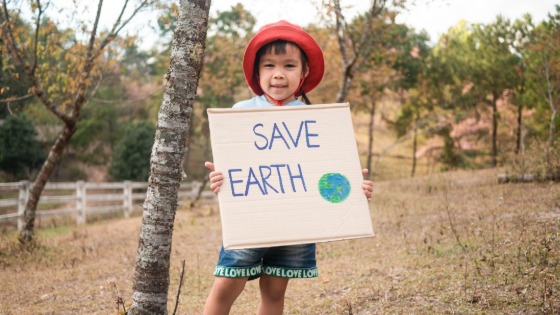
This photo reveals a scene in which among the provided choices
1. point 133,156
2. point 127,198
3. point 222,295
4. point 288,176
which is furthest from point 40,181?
point 133,156

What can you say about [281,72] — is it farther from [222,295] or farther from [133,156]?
[133,156]

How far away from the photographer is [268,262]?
2549mm

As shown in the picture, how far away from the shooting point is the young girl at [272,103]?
244 cm

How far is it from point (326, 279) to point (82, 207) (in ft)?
35.4

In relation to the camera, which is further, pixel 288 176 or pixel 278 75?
pixel 278 75

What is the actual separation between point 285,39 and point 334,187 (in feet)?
2.63

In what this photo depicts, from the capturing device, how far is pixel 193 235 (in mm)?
8172

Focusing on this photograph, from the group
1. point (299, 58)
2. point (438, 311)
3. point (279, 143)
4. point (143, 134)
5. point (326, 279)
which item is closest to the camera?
point (279, 143)

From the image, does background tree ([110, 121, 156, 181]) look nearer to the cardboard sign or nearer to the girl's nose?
the girl's nose

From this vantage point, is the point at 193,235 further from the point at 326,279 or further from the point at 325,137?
the point at 325,137

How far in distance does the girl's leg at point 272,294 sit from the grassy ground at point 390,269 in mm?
421

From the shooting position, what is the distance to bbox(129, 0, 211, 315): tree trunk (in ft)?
8.61

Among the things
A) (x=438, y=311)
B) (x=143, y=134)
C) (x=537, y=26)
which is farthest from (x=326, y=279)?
(x=143, y=134)

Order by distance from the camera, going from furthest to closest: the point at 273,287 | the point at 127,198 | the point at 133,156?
the point at 133,156 < the point at 127,198 < the point at 273,287
